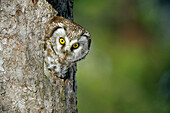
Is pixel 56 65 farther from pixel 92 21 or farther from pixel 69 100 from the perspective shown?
pixel 92 21

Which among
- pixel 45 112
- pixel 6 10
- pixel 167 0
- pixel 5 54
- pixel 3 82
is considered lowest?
pixel 45 112

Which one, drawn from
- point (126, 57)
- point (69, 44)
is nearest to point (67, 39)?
point (69, 44)

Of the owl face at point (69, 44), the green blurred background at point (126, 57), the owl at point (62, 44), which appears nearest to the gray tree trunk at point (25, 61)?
the owl at point (62, 44)

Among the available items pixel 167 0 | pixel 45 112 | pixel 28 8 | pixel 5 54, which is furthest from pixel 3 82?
pixel 167 0

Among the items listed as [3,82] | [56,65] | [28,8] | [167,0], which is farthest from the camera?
[167,0]

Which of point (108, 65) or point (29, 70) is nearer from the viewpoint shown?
point (29, 70)

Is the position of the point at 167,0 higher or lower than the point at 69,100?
higher

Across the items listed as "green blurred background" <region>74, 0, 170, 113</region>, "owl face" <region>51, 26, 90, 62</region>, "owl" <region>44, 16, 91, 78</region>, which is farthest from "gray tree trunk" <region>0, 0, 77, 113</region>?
"green blurred background" <region>74, 0, 170, 113</region>

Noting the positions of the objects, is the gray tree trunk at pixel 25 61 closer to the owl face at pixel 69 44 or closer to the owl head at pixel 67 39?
the owl head at pixel 67 39

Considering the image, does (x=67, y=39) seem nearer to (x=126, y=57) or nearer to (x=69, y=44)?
(x=69, y=44)
